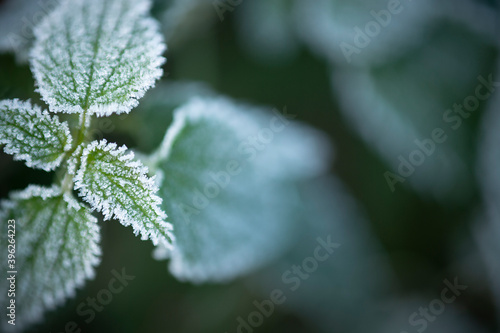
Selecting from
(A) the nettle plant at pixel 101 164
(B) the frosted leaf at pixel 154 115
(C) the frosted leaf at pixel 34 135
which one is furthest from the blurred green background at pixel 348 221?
(C) the frosted leaf at pixel 34 135

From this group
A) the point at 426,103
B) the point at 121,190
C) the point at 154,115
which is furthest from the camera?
the point at 426,103

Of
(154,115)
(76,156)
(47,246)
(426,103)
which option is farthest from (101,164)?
→ (426,103)

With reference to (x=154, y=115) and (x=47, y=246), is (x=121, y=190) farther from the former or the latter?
(x=154, y=115)

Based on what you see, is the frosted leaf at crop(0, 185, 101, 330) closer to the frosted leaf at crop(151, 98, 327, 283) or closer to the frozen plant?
the frozen plant

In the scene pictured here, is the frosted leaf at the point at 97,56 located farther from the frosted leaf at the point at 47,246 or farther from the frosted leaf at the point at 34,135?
the frosted leaf at the point at 47,246

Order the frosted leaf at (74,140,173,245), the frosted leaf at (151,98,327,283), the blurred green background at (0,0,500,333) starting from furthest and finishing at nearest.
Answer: the blurred green background at (0,0,500,333) < the frosted leaf at (151,98,327,283) < the frosted leaf at (74,140,173,245)

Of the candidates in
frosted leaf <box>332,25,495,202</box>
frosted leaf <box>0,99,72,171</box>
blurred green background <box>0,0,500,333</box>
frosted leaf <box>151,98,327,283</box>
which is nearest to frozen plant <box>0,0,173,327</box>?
frosted leaf <box>0,99,72,171</box>

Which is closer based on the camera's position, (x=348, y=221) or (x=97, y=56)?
(x=97, y=56)
